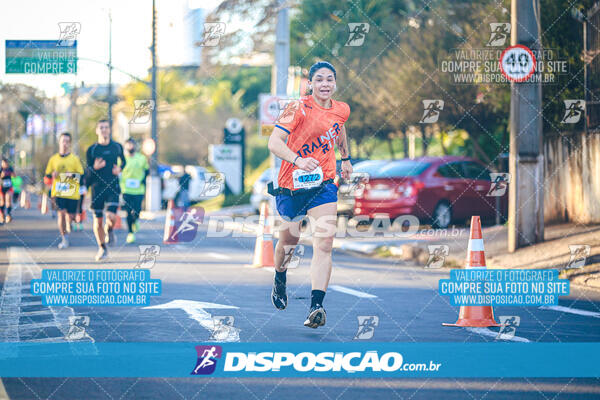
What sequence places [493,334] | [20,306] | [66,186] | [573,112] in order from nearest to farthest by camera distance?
[493,334]
[20,306]
[66,186]
[573,112]

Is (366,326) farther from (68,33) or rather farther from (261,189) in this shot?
(261,189)

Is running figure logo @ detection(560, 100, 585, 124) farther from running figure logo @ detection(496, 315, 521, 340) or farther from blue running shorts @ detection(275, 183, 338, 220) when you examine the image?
blue running shorts @ detection(275, 183, 338, 220)

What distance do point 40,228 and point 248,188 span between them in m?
20.6

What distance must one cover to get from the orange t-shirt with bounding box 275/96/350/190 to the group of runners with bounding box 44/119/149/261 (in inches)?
254

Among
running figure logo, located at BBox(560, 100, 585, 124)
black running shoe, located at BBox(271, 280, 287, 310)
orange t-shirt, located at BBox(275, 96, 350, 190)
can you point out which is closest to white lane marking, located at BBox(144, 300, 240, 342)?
black running shoe, located at BBox(271, 280, 287, 310)

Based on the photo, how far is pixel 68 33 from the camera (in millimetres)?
8773

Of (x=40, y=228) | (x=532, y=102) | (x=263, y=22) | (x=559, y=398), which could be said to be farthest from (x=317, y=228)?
(x=40, y=228)

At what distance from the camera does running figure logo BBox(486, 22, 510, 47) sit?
18.2 m

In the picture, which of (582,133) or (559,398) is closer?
(559,398)

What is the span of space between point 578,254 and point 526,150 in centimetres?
192

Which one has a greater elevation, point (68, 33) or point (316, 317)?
point (68, 33)

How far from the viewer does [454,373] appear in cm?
595

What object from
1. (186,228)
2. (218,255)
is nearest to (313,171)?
(218,255)

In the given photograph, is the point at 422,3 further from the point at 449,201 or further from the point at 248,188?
the point at 449,201
